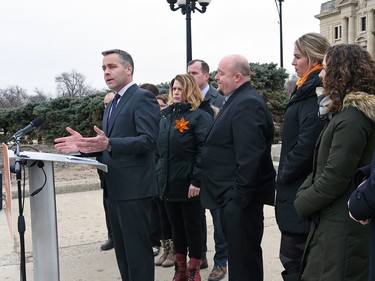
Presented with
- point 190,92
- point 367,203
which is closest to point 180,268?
point 190,92

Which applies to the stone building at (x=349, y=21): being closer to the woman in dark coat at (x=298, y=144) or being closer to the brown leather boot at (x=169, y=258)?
the brown leather boot at (x=169, y=258)

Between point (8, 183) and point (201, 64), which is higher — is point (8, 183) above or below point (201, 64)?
below

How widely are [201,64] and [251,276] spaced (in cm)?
262

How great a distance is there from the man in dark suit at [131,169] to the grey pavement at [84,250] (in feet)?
3.45

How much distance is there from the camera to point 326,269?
2424 mm

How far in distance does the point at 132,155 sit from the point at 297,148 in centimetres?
122

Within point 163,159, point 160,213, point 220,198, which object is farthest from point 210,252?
→ point 220,198

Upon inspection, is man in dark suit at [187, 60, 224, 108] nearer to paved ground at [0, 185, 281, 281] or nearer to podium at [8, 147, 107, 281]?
paved ground at [0, 185, 281, 281]

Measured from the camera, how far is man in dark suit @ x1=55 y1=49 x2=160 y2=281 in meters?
3.20

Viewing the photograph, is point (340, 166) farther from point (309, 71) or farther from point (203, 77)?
point (203, 77)

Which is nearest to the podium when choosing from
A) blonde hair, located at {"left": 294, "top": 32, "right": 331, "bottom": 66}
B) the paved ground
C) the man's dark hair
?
the man's dark hair

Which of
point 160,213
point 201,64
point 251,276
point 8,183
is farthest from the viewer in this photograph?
point 201,64

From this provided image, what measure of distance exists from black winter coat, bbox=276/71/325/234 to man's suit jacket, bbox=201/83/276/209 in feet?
0.63

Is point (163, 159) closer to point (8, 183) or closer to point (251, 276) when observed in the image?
point (251, 276)
